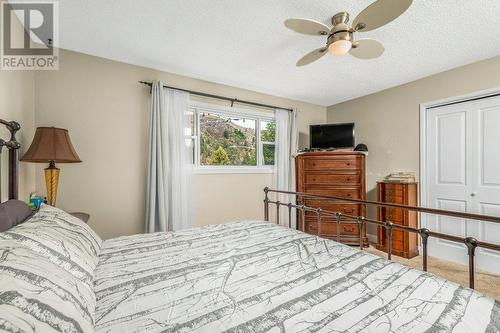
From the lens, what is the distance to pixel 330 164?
3660 mm

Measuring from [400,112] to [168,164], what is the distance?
341 centimetres

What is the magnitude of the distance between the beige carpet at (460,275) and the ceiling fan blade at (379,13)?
2.32 meters

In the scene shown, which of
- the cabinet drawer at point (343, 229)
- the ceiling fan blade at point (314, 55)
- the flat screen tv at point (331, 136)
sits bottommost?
the cabinet drawer at point (343, 229)

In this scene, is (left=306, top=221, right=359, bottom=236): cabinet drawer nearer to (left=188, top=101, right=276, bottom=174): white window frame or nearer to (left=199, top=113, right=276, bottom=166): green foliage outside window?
Answer: (left=188, top=101, right=276, bottom=174): white window frame

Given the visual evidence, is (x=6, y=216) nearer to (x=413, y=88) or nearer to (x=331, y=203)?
(x=331, y=203)

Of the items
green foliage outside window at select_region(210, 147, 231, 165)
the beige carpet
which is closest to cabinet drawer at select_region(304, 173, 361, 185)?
the beige carpet

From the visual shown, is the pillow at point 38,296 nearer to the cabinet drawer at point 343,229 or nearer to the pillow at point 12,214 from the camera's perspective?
the pillow at point 12,214

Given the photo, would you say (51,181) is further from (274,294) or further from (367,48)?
(367,48)

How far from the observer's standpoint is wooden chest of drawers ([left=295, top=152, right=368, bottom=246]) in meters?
3.58

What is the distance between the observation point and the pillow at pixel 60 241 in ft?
3.00

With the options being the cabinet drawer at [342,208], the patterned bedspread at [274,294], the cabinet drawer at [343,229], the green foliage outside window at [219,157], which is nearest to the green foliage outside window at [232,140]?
the green foliage outside window at [219,157]

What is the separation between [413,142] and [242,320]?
3.61m

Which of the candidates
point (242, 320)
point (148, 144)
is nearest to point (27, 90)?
point (148, 144)
